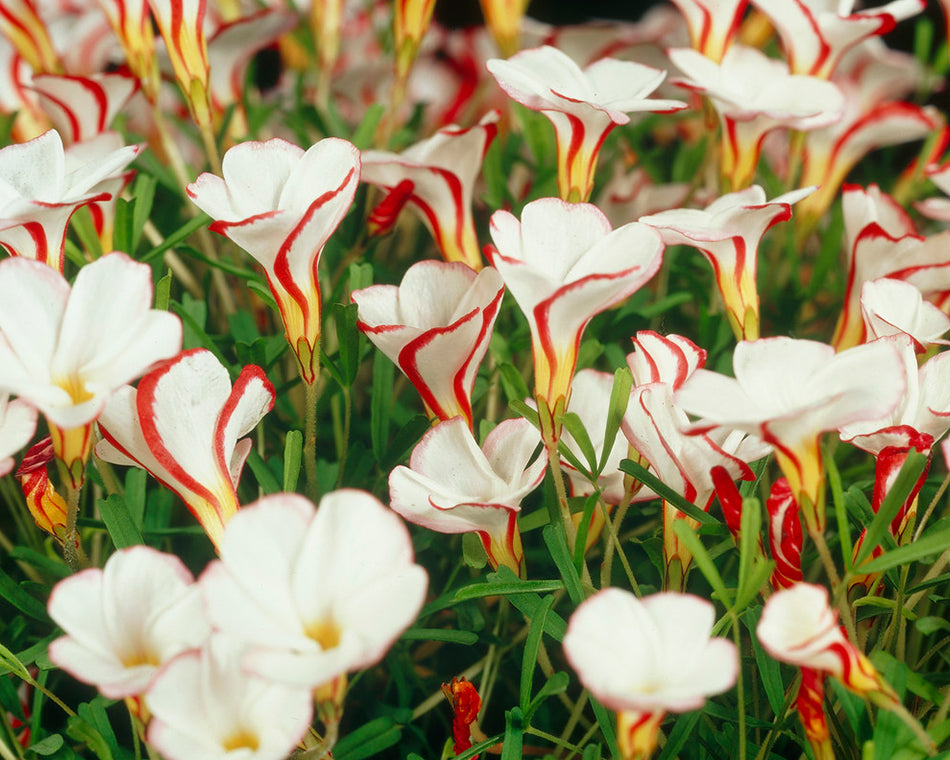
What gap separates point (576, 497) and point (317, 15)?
531 millimetres

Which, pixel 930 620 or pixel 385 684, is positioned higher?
pixel 930 620

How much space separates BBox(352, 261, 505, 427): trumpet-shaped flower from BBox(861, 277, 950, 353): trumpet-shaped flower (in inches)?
7.1

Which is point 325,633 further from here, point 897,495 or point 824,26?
point 824,26

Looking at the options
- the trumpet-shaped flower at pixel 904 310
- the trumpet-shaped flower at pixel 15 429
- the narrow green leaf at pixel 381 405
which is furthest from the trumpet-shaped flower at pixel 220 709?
the trumpet-shaped flower at pixel 904 310

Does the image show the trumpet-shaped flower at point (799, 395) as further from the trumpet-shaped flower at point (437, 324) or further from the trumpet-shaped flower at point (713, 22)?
the trumpet-shaped flower at point (713, 22)

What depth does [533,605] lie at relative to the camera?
396 millimetres

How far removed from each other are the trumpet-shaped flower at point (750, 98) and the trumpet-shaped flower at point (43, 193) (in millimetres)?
316

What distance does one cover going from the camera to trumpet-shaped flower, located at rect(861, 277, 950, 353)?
43cm

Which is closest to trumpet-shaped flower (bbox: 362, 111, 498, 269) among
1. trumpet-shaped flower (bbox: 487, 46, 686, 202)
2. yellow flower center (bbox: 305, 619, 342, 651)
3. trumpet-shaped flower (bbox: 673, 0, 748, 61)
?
trumpet-shaped flower (bbox: 487, 46, 686, 202)

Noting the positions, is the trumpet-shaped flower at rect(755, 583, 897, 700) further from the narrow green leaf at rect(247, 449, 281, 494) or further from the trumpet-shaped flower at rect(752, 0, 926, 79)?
the trumpet-shaped flower at rect(752, 0, 926, 79)

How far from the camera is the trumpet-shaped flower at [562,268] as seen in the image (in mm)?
349

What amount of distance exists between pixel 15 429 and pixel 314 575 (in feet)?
0.42

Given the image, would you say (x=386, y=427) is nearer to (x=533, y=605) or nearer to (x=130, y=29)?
(x=533, y=605)


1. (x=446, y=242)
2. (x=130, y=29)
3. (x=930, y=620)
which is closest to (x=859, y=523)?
(x=930, y=620)
